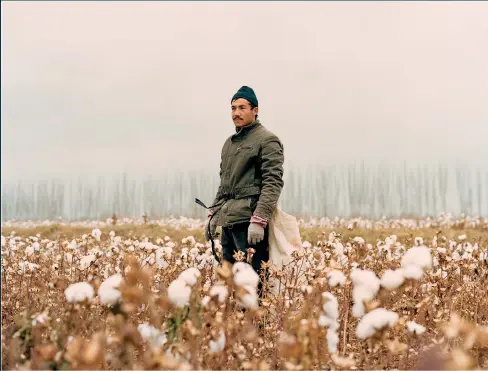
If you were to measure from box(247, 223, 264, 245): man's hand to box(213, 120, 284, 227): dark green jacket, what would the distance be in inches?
4.0

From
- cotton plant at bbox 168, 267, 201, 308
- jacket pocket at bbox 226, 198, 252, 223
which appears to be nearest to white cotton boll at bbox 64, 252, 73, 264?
jacket pocket at bbox 226, 198, 252, 223

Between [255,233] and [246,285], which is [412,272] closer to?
[246,285]

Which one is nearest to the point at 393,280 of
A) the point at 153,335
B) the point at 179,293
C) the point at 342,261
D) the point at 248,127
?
the point at 179,293

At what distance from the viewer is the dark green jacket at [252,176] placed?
513 centimetres

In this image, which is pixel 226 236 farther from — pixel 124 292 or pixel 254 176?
pixel 124 292

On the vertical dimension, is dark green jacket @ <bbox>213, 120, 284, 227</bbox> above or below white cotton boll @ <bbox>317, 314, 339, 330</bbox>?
above

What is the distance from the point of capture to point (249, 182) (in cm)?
532

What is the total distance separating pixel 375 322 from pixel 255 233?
2.46 metres

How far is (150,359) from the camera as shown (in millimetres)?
2270

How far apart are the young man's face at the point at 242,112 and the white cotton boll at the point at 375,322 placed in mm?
2997

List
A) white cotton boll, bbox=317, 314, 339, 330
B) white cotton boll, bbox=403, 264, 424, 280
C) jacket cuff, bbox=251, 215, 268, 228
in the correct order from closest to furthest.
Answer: white cotton boll, bbox=403, 264, 424, 280, white cotton boll, bbox=317, 314, 339, 330, jacket cuff, bbox=251, 215, 268, 228

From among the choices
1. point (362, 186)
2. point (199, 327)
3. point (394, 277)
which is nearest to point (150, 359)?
point (199, 327)

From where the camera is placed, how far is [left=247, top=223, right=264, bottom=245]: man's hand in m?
5.05

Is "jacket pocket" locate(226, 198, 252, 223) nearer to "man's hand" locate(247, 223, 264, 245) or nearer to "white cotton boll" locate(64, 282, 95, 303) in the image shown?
"man's hand" locate(247, 223, 264, 245)
